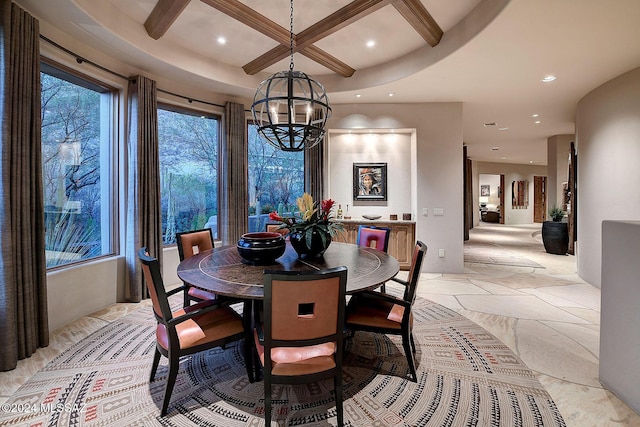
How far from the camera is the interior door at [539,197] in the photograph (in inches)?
603

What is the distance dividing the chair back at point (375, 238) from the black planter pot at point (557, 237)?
5.81 m

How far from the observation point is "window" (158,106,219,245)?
4555 millimetres

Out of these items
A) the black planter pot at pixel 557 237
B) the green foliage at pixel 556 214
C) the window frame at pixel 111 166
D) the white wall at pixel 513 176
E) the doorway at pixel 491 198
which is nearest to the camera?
the window frame at pixel 111 166

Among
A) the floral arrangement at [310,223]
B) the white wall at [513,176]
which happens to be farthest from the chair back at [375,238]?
the white wall at [513,176]

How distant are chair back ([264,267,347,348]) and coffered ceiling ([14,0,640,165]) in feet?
8.85

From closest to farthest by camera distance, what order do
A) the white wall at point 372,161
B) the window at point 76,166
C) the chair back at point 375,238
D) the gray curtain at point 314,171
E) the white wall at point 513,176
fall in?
1. the window at point 76,166
2. the chair back at point 375,238
3. the gray curtain at point 314,171
4. the white wall at point 372,161
5. the white wall at point 513,176

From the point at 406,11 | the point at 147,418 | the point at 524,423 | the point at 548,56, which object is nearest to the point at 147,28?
the point at 406,11

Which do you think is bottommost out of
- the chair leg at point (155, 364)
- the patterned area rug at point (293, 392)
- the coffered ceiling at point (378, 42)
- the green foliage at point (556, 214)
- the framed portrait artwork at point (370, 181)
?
the patterned area rug at point (293, 392)

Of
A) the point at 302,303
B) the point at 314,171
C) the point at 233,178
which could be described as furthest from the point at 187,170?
the point at 302,303

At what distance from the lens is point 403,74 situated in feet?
13.9

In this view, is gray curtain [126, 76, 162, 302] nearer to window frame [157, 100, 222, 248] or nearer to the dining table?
window frame [157, 100, 222, 248]

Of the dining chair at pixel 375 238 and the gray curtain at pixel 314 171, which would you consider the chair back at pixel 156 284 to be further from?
the gray curtain at pixel 314 171

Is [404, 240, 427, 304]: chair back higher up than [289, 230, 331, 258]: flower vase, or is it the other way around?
[289, 230, 331, 258]: flower vase

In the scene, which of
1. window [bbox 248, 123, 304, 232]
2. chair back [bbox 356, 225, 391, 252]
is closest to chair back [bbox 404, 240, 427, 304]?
chair back [bbox 356, 225, 391, 252]
